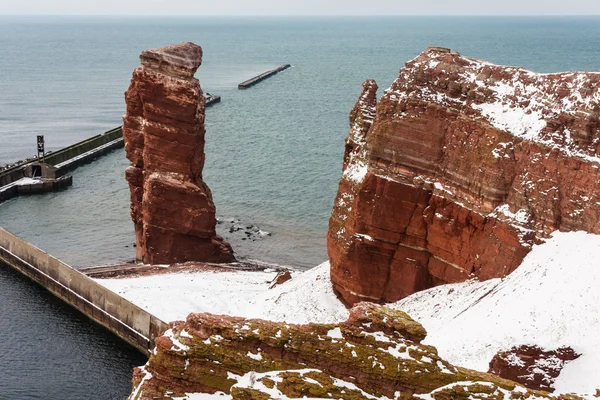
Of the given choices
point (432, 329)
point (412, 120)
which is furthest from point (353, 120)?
point (432, 329)

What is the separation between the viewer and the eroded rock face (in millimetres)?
57031

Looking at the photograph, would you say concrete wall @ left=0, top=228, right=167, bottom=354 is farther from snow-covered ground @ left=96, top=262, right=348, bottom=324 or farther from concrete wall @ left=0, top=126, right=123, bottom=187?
concrete wall @ left=0, top=126, right=123, bottom=187

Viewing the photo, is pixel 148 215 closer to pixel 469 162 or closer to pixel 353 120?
pixel 353 120

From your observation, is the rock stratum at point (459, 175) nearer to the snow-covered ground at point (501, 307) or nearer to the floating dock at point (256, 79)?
the snow-covered ground at point (501, 307)

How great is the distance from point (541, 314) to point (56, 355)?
27834 millimetres

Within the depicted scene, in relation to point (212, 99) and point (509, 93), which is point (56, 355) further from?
point (212, 99)

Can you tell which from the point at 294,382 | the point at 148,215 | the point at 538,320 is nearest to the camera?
the point at 294,382

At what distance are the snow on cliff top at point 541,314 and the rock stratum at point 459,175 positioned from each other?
152 cm

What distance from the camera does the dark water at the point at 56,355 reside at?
4306 cm

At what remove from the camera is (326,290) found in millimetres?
47531

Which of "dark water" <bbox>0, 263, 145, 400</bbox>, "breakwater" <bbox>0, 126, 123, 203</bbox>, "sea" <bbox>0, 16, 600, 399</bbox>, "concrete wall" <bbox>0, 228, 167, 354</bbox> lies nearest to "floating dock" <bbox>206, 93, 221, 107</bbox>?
"sea" <bbox>0, 16, 600, 399</bbox>

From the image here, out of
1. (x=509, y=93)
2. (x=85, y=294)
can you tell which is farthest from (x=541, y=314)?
(x=85, y=294)

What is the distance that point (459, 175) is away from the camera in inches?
1629

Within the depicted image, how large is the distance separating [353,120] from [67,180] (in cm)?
4987
